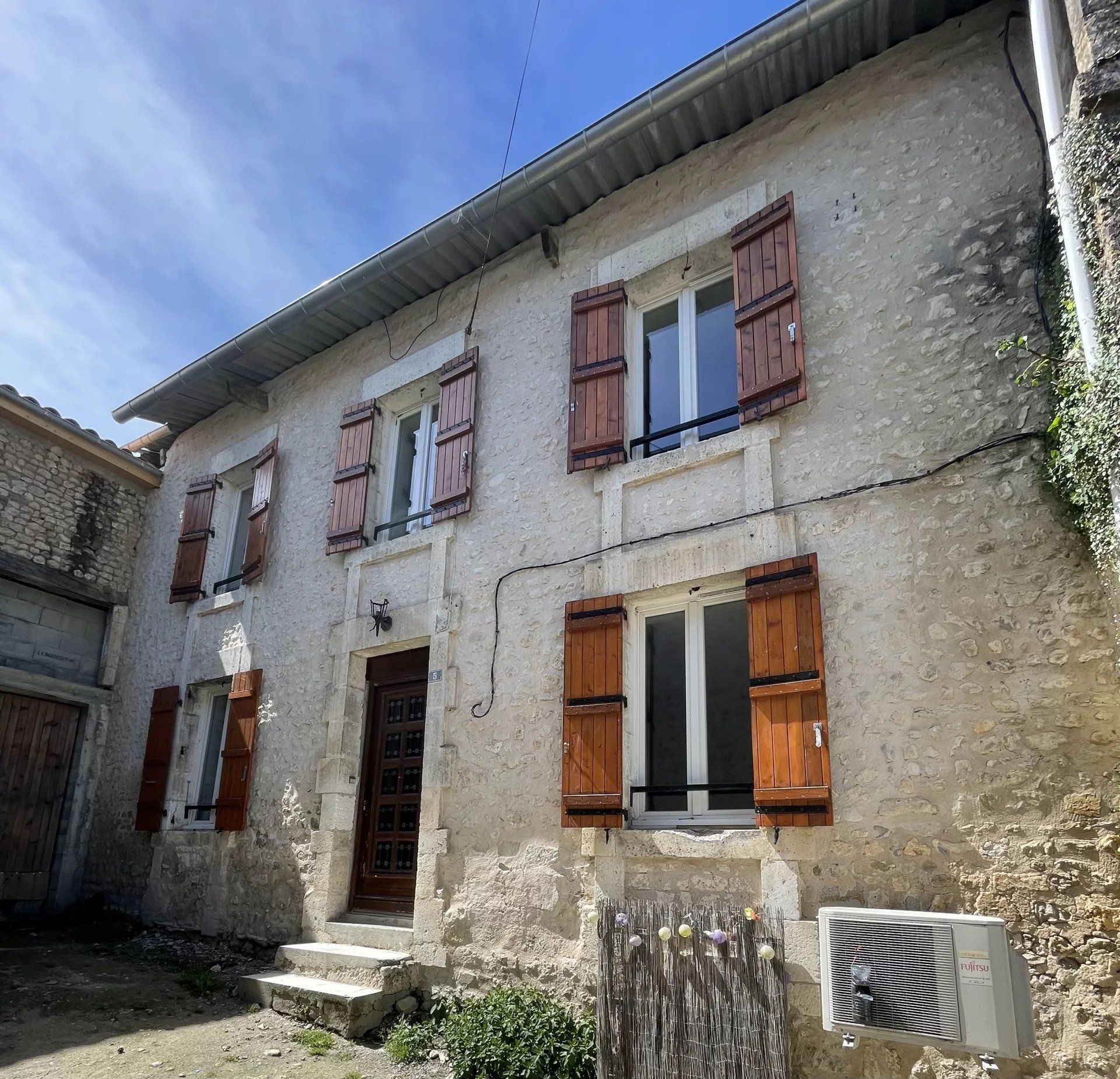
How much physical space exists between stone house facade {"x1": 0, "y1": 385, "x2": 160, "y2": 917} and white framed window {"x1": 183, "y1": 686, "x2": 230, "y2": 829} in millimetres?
1480

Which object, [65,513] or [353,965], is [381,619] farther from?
[65,513]

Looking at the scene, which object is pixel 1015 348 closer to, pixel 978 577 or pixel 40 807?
pixel 978 577

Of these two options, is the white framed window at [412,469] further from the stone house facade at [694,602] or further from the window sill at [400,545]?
the window sill at [400,545]

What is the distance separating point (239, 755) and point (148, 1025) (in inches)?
98.0

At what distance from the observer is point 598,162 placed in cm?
635

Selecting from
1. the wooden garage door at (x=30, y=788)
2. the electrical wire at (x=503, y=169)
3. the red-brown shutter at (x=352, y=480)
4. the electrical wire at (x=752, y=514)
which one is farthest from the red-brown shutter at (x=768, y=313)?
the wooden garage door at (x=30, y=788)

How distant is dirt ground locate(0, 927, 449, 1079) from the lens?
15.0 ft

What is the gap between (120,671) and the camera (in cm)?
930

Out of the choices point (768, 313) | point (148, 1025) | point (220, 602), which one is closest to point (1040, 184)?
point (768, 313)

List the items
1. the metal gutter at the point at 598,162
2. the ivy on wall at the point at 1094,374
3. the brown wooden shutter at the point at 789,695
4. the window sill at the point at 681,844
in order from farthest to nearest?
the metal gutter at the point at 598,162 → the window sill at the point at 681,844 → the brown wooden shutter at the point at 789,695 → the ivy on wall at the point at 1094,374

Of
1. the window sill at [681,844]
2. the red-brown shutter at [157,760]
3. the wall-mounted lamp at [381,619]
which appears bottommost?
the window sill at [681,844]

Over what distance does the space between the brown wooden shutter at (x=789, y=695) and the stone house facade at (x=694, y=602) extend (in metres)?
0.02

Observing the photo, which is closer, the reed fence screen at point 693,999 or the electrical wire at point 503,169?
the reed fence screen at point 693,999

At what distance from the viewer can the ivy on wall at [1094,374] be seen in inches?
137
